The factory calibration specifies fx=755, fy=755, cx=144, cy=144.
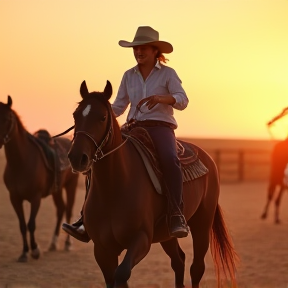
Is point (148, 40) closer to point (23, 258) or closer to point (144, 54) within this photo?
point (144, 54)

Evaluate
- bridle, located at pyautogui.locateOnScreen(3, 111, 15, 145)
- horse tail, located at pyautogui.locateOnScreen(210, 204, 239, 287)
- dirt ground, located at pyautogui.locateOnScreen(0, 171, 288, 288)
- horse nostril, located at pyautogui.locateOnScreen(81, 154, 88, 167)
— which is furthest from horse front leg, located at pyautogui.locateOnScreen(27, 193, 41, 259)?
horse nostril, located at pyautogui.locateOnScreen(81, 154, 88, 167)

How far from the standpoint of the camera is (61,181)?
12227 millimetres

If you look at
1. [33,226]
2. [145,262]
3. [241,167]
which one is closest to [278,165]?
[145,262]

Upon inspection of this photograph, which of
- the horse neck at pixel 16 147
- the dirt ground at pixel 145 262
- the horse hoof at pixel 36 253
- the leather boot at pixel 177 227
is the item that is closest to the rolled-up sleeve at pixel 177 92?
the leather boot at pixel 177 227

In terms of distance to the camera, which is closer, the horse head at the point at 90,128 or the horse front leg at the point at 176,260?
the horse head at the point at 90,128

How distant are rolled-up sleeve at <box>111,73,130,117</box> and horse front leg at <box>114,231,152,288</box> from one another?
123 centimetres

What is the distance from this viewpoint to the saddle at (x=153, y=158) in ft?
20.6

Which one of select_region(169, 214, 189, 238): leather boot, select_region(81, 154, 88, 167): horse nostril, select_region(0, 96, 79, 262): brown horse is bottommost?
select_region(0, 96, 79, 262): brown horse

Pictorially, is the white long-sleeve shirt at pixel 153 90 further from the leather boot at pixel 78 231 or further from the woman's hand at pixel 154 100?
the leather boot at pixel 78 231

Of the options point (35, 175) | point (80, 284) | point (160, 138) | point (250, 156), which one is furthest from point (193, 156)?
point (250, 156)

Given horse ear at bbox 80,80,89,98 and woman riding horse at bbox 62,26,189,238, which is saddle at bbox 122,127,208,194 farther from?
horse ear at bbox 80,80,89,98

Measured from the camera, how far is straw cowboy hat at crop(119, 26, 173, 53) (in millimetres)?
6383

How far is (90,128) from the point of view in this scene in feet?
17.9

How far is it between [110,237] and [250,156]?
121 feet
